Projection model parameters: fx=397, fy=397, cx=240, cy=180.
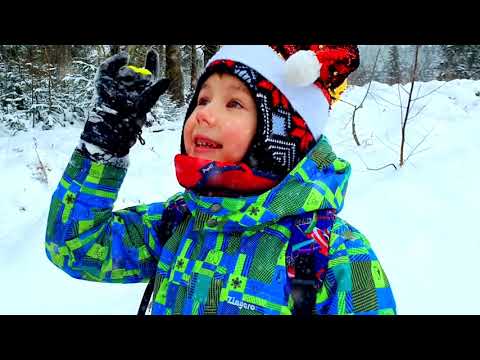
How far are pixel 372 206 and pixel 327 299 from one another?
3.02 metres

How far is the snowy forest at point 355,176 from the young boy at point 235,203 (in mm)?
479

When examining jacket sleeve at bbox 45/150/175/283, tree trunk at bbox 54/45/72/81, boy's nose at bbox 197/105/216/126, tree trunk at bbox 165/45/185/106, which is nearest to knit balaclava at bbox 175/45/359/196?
boy's nose at bbox 197/105/216/126

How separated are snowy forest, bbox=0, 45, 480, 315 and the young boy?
48cm

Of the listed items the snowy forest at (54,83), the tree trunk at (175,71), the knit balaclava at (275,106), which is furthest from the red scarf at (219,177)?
the tree trunk at (175,71)

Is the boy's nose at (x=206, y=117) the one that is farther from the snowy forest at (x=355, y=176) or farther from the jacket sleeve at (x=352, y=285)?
the snowy forest at (x=355, y=176)

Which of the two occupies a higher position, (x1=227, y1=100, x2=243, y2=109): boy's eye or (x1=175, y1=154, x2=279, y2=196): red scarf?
(x1=227, y1=100, x2=243, y2=109): boy's eye

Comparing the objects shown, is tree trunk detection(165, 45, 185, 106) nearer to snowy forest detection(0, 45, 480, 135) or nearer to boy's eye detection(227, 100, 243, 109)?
snowy forest detection(0, 45, 480, 135)

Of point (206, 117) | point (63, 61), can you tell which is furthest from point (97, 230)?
point (63, 61)

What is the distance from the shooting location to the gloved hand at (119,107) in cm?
130

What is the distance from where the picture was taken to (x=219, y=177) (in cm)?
123

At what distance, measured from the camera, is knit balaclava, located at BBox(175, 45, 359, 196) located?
1253 millimetres

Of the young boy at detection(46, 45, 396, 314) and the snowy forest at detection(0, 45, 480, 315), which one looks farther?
the snowy forest at detection(0, 45, 480, 315)

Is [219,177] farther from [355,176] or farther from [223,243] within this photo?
[355,176]

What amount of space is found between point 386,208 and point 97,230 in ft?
10.4
